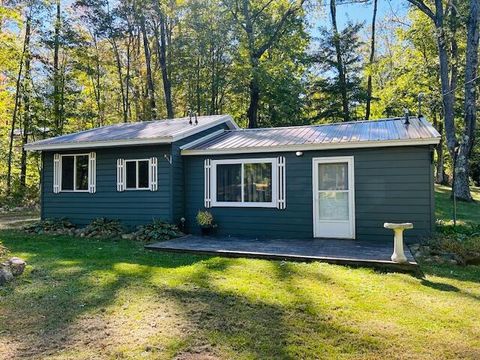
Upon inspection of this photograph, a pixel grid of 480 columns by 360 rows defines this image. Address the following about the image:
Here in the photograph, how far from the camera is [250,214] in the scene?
861cm

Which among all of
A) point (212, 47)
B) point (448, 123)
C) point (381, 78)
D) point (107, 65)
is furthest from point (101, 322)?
point (381, 78)

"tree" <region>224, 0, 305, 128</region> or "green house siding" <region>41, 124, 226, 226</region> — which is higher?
"tree" <region>224, 0, 305, 128</region>

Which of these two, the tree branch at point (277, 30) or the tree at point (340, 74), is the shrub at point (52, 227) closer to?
the tree branch at point (277, 30)

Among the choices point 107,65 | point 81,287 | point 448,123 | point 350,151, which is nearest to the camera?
point 81,287

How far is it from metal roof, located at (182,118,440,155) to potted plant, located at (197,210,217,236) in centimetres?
151

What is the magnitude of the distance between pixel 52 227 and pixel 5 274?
5.23 meters

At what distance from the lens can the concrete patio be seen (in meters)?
5.86

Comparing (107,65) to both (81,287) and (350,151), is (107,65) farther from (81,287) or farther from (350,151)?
(81,287)

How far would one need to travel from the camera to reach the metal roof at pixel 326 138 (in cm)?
734

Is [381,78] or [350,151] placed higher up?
[381,78]

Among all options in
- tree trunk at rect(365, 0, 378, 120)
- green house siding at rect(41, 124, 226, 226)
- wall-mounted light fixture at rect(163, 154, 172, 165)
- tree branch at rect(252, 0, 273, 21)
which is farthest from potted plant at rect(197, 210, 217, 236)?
tree branch at rect(252, 0, 273, 21)

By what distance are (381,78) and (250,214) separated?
1852 centimetres

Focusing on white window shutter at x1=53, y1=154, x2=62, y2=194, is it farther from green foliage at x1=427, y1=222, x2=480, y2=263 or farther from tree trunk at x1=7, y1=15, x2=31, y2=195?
green foliage at x1=427, y1=222, x2=480, y2=263

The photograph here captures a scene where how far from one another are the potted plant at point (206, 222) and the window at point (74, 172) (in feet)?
11.7
